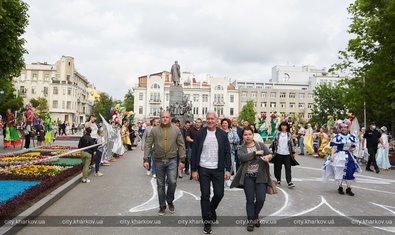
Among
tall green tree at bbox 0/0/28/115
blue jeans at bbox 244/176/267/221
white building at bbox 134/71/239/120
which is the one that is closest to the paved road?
blue jeans at bbox 244/176/267/221

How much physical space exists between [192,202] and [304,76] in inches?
4437

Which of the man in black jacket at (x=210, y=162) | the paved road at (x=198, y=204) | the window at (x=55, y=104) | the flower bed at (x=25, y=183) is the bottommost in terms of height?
the paved road at (x=198, y=204)

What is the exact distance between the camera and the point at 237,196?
8672 millimetres

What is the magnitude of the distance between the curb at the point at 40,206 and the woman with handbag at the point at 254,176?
11.4 ft

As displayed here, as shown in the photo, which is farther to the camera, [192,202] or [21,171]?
[21,171]

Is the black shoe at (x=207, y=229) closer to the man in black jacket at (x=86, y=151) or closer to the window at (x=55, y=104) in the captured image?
the man in black jacket at (x=86, y=151)

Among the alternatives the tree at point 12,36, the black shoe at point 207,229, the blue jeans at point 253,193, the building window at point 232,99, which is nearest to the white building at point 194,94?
the building window at point 232,99

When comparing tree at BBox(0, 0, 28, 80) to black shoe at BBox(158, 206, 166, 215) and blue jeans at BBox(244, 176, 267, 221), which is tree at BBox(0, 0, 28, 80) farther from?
blue jeans at BBox(244, 176, 267, 221)

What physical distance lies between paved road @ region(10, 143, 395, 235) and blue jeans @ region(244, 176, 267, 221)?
13.6 inches

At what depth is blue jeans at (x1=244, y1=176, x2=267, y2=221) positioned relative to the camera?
19.4 feet

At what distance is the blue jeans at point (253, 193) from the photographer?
5.92 metres

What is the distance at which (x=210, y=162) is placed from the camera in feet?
19.7

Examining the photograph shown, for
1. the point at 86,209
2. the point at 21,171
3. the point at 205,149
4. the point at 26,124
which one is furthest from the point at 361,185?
the point at 26,124

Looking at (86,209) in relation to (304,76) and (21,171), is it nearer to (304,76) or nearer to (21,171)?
(21,171)
